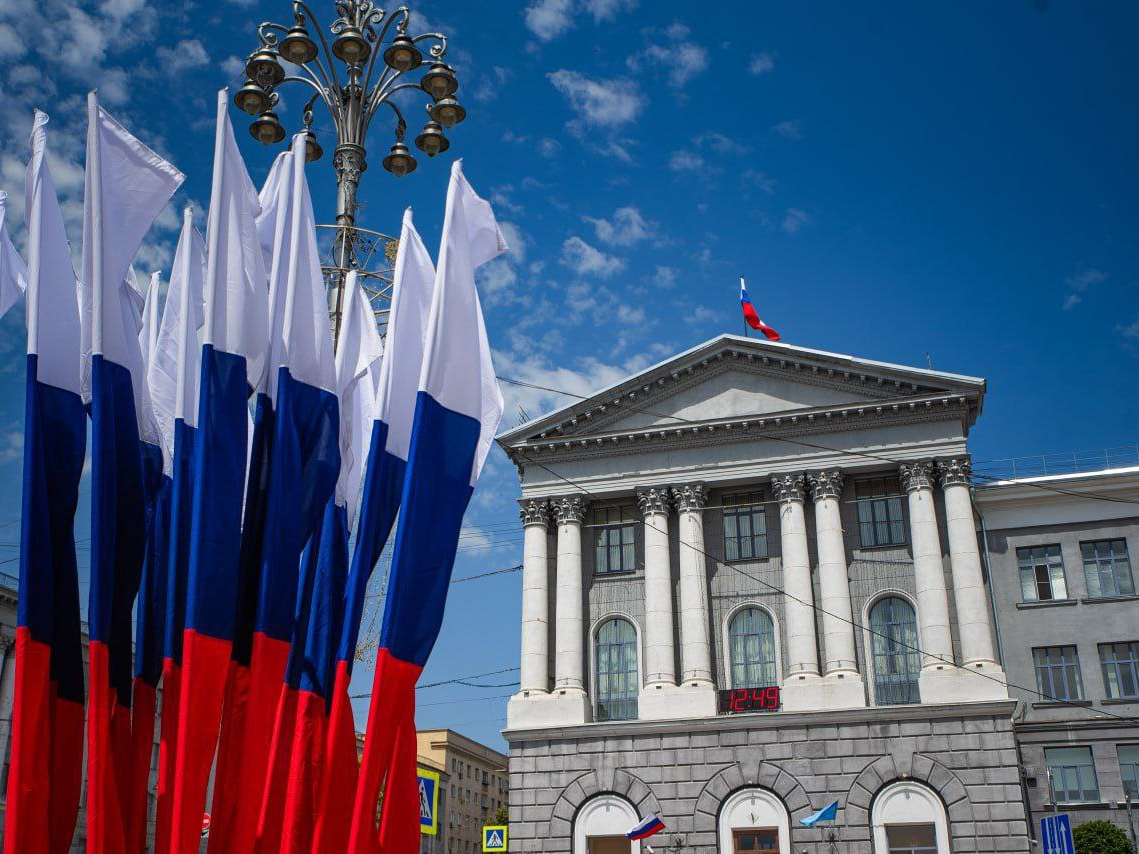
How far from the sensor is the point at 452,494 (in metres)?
13.0

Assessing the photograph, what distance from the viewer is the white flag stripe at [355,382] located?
47.2 ft

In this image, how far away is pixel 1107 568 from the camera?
122ft

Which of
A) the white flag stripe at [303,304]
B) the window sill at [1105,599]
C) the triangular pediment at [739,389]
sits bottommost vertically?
the white flag stripe at [303,304]

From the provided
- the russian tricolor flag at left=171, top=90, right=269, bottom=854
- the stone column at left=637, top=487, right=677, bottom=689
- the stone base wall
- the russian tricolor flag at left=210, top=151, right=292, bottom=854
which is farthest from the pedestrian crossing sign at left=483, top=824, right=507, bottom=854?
the russian tricolor flag at left=171, top=90, right=269, bottom=854

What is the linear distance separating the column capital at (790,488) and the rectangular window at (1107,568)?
922 centimetres

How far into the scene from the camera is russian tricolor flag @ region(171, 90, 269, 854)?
1080cm

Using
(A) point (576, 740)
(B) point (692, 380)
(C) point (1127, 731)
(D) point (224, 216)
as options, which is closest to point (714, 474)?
(B) point (692, 380)

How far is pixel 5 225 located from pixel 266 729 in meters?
8.16

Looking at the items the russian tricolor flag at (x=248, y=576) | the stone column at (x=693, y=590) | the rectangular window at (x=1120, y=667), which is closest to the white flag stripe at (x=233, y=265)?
the russian tricolor flag at (x=248, y=576)

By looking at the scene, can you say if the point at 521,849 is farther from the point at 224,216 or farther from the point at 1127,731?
the point at 224,216

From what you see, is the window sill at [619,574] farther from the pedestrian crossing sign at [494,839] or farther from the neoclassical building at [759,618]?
the pedestrian crossing sign at [494,839]

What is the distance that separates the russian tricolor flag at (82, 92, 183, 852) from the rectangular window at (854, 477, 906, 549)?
29.1 metres

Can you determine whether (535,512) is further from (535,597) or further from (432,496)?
(432,496)

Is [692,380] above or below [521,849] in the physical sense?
above
